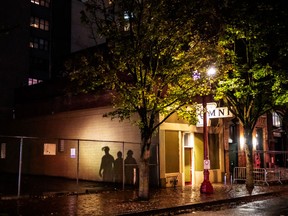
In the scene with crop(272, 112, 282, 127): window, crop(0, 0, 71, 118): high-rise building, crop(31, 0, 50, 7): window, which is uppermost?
crop(31, 0, 50, 7): window

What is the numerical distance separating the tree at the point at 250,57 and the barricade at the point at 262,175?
3.07 metres

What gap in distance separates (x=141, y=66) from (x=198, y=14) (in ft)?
10.1

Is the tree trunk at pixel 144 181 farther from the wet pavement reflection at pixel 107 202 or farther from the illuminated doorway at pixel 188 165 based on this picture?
the illuminated doorway at pixel 188 165

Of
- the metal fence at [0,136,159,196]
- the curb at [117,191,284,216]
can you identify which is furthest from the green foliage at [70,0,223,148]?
the metal fence at [0,136,159,196]

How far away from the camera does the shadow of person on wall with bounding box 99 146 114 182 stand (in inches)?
894

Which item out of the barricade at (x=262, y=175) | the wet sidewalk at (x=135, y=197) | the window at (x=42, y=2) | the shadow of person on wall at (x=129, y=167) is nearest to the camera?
the wet sidewalk at (x=135, y=197)

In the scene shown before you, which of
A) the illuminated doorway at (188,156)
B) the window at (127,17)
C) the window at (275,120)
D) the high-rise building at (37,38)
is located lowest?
the illuminated doorway at (188,156)

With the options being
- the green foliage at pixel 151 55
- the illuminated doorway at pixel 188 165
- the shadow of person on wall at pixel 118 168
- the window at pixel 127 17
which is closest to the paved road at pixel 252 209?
the green foliage at pixel 151 55

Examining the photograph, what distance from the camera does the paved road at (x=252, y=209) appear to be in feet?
41.9

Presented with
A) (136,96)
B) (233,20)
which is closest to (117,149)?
(136,96)

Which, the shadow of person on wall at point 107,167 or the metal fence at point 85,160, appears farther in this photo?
the shadow of person on wall at point 107,167

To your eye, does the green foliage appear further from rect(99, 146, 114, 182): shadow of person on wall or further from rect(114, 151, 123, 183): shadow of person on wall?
rect(99, 146, 114, 182): shadow of person on wall

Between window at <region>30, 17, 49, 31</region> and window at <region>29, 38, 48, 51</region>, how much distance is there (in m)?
1.99

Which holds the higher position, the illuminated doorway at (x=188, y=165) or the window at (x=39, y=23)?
the window at (x=39, y=23)
